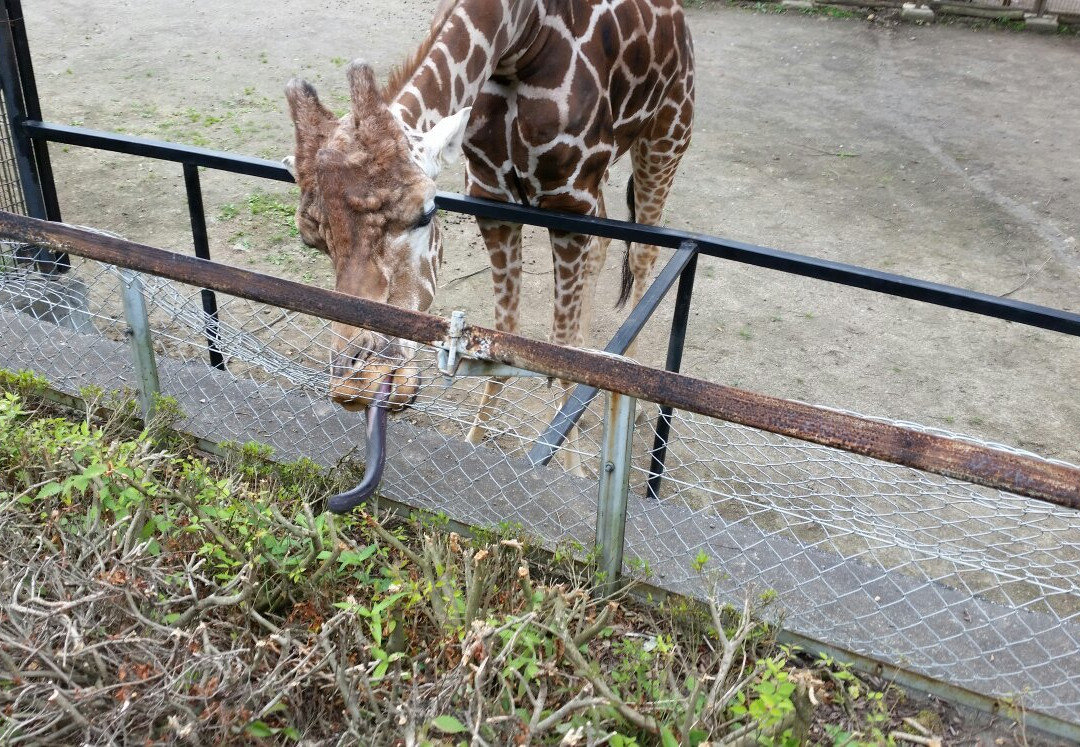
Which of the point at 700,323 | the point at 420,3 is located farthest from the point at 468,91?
the point at 420,3

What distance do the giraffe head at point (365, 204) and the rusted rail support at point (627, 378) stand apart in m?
0.52

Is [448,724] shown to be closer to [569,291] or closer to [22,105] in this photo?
[569,291]

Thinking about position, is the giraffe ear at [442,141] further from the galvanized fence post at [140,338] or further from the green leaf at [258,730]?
the green leaf at [258,730]

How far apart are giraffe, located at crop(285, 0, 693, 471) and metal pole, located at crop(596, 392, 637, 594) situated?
1.13ft

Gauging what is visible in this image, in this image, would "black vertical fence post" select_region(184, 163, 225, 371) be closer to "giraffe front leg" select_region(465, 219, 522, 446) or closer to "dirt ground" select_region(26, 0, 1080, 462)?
"giraffe front leg" select_region(465, 219, 522, 446)

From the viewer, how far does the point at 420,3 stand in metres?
11.0

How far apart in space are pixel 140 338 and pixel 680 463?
152cm

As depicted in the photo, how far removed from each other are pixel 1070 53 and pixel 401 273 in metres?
10.5

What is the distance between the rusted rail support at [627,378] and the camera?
4.42 ft

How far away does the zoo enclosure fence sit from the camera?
5.35ft

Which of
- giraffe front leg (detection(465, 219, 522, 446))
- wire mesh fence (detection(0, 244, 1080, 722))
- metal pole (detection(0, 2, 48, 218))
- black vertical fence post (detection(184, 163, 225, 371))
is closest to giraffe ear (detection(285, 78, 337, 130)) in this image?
wire mesh fence (detection(0, 244, 1080, 722))

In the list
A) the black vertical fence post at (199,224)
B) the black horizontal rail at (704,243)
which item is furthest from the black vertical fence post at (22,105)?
the black vertical fence post at (199,224)

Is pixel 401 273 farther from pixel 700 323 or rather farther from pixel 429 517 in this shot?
pixel 700 323

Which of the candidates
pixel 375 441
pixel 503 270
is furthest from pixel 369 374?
pixel 503 270
